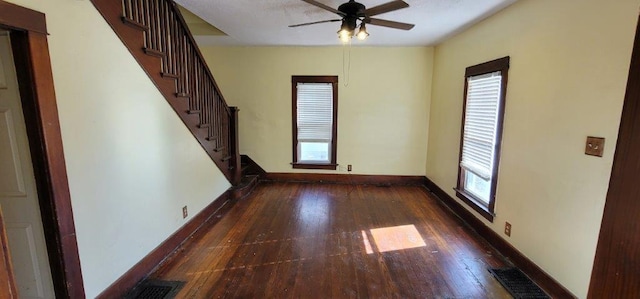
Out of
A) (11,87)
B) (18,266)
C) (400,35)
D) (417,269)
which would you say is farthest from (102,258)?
(400,35)

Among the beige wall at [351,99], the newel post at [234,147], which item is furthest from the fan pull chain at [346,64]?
the newel post at [234,147]

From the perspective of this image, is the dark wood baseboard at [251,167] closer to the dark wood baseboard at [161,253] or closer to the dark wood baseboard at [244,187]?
the dark wood baseboard at [244,187]

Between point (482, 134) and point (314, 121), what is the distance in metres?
2.64

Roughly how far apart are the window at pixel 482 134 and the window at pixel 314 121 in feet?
6.88

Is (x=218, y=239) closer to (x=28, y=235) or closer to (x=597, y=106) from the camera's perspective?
(x=28, y=235)

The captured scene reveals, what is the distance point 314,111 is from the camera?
494 cm

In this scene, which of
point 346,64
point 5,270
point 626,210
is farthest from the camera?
point 346,64

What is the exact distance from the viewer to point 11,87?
1.46m

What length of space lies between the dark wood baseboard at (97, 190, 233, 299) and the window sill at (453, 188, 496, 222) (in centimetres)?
300

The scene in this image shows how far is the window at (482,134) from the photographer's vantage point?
2.84 metres

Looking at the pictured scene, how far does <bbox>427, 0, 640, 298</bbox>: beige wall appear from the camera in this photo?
173cm

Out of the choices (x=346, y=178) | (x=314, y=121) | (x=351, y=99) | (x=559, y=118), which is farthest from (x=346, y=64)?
(x=559, y=118)

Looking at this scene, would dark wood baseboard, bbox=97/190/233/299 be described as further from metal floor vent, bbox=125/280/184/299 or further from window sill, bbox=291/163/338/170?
window sill, bbox=291/163/338/170

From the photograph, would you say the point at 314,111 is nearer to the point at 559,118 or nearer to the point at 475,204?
the point at 475,204
